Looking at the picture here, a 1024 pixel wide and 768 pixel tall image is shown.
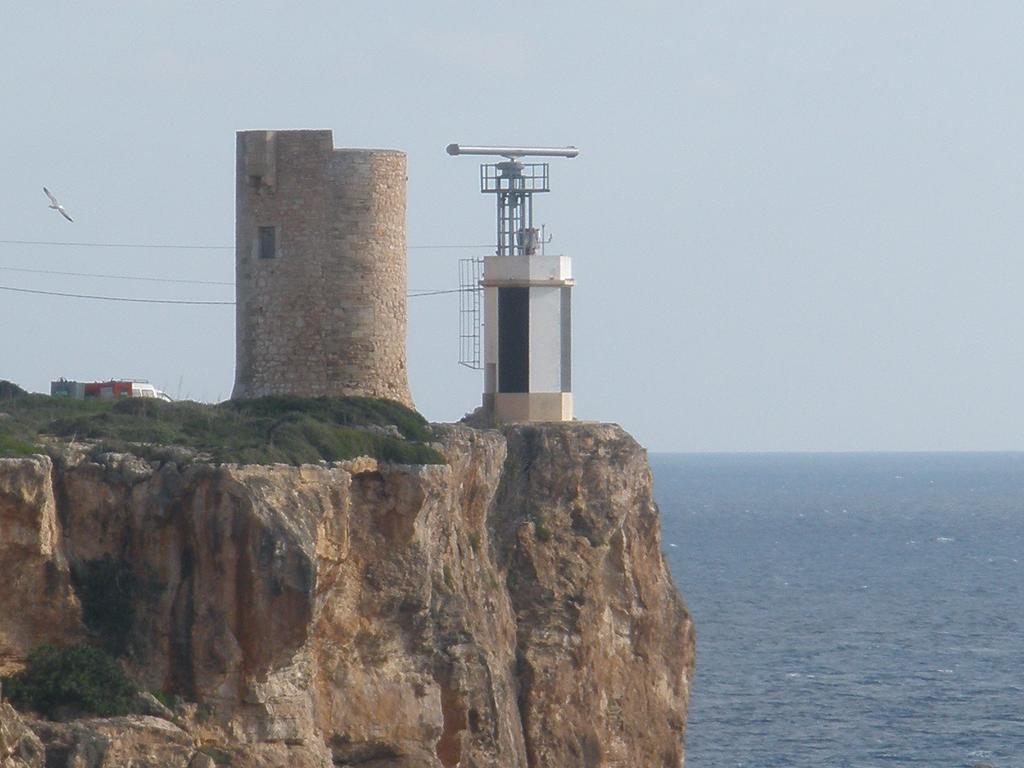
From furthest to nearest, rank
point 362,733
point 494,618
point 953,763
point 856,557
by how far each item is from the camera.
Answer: point 856,557
point 953,763
point 494,618
point 362,733

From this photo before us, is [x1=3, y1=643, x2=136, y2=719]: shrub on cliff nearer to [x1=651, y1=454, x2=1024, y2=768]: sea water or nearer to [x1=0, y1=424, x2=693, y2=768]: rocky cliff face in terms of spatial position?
[x1=0, y1=424, x2=693, y2=768]: rocky cliff face

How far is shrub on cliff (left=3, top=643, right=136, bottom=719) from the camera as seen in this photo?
797 inches

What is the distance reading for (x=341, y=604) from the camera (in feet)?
78.9

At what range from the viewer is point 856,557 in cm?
9919

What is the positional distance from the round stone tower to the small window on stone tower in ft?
0.05

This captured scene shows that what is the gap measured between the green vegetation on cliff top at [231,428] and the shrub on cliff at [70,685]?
210 centimetres

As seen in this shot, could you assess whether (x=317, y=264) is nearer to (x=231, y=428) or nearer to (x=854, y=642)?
(x=231, y=428)

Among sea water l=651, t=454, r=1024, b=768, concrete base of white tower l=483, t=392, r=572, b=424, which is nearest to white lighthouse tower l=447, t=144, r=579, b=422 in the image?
concrete base of white tower l=483, t=392, r=572, b=424

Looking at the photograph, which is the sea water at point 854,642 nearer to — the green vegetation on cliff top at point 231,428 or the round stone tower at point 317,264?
the round stone tower at point 317,264

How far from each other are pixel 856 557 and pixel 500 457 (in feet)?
236

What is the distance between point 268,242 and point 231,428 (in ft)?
15.9

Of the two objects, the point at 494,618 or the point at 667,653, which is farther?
the point at 667,653

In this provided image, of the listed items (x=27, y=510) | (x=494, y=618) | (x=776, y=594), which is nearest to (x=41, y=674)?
(x=27, y=510)

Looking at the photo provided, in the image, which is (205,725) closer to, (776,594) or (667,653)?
(667,653)
